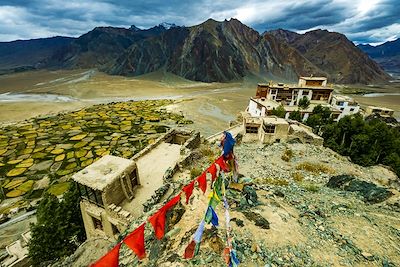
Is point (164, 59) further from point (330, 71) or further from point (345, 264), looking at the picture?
point (345, 264)

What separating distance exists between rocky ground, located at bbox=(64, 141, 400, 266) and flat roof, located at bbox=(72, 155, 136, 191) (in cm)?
291

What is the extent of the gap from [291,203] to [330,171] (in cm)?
1007

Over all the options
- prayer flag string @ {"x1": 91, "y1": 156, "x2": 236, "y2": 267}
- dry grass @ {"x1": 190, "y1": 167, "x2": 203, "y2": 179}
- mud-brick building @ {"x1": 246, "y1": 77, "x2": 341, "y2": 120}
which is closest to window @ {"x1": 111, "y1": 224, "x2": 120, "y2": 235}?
dry grass @ {"x1": 190, "y1": 167, "x2": 203, "y2": 179}

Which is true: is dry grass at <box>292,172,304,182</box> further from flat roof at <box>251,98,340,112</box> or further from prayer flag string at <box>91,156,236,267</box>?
flat roof at <box>251,98,340,112</box>

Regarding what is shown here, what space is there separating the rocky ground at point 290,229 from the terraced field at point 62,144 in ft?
52.8

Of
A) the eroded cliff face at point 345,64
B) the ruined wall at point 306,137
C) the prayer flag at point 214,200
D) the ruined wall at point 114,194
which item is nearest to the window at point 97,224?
the ruined wall at point 114,194

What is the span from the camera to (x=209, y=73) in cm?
12038

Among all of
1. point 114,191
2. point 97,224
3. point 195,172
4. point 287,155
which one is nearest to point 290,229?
Result: point 195,172

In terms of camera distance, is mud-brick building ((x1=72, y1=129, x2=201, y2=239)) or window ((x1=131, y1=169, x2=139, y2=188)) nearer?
mud-brick building ((x1=72, y1=129, x2=201, y2=239))

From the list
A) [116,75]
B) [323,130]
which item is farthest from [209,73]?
[323,130]

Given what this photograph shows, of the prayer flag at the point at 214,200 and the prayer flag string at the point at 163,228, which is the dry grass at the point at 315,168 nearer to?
the prayer flag string at the point at 163,228

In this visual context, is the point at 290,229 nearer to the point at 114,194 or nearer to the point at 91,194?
the point at 114,194

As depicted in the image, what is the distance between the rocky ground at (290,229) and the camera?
7.30 meters

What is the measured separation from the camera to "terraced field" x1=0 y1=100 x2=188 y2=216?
921 inches
